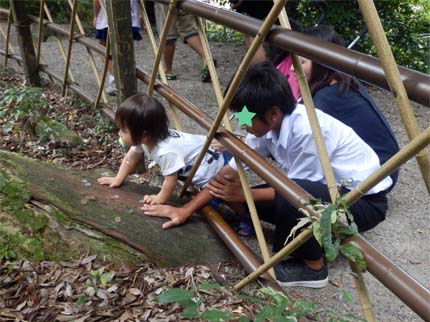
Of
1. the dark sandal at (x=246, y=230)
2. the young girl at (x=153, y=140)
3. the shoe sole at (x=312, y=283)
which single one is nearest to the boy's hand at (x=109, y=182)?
the young girl at (x=153, y=140)

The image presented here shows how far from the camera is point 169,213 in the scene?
2170 millimetres

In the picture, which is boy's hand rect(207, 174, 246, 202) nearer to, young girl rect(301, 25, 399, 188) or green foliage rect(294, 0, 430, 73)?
young girl rect(301, 25, 399, 188)

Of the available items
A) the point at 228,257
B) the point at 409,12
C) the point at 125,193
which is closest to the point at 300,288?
the point at 228,257

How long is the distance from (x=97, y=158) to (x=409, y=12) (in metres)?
3.76

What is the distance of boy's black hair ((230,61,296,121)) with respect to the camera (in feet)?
6.15

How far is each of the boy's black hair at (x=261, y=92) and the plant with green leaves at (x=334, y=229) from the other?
624 mm

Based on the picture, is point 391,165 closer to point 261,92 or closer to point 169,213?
point 261,92

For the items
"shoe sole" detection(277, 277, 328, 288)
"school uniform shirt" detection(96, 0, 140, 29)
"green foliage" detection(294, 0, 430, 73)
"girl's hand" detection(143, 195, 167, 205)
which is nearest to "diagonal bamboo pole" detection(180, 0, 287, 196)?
"girl's hand" detection(143, 195, 167, 205)

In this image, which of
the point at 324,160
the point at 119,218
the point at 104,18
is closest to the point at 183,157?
the point at 119,218

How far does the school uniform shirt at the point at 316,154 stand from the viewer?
6.37 feet

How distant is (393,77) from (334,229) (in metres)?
0.45

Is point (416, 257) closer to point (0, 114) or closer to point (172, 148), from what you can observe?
point (172, 148)

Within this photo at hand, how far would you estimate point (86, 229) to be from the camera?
2.06 meters

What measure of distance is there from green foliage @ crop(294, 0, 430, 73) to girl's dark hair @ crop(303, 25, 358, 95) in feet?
8.41
